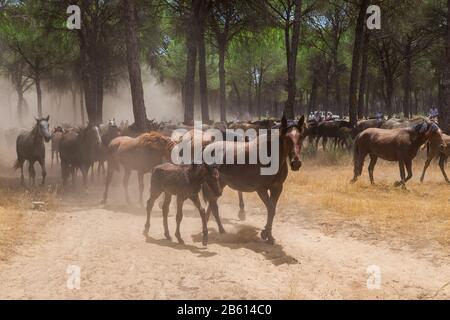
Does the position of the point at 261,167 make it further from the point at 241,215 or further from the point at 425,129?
the point at 425,129

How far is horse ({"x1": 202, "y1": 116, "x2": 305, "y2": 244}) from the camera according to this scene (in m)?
8.47

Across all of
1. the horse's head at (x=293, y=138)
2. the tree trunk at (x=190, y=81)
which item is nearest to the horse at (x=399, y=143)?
the horse's head at (x=293, y=138)

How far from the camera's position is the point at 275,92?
62.2m

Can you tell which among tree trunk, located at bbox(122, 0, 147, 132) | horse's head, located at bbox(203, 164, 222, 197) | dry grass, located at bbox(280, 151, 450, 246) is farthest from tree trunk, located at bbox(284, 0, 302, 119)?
horse's head, located at bbox(203, 164, 222, 197)

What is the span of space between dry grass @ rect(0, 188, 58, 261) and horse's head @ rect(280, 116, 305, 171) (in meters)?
5.25

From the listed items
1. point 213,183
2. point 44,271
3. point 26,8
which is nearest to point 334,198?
point 213,183

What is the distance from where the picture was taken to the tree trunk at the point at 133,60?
17.2 meters

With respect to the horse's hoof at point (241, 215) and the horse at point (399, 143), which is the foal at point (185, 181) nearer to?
the horse's hoof at point (241, 215)

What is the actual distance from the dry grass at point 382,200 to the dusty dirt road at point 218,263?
51 centimetres

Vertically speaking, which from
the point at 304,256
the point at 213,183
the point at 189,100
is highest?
the point at 189,100

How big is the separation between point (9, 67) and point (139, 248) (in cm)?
4031

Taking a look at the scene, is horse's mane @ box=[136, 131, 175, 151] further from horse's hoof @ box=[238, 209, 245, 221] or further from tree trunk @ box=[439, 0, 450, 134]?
tree trunk @ box=[439, 0, 450, 134]

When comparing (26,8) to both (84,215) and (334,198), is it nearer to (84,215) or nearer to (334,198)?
(84,215)

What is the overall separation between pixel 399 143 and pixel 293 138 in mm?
7493
